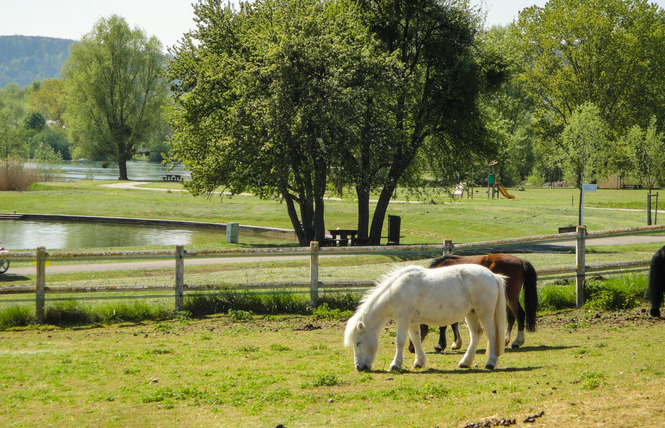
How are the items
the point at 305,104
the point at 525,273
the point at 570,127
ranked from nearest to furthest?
the point at 525,273 → the point at 305,104 → the point at 570,127

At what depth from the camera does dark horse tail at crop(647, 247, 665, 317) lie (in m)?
11.8

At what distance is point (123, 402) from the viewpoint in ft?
24.7

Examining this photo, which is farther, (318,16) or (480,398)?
(318,16)

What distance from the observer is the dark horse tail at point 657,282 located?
38.8 ft

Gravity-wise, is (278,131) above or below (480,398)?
above

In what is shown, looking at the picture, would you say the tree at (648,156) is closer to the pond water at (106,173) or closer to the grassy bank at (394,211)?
the grassy bank at (394,211)

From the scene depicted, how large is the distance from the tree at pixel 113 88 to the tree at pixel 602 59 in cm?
4157

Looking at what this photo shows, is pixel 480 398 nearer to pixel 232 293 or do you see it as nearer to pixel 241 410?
pixel 241 410

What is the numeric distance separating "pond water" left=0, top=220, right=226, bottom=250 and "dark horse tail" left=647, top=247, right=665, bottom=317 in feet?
75.9

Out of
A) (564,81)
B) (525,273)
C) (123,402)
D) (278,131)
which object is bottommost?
(123,402)

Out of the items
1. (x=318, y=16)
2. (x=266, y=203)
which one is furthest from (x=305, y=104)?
(x=266, y=203)

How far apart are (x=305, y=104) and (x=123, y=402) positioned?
18976 mm

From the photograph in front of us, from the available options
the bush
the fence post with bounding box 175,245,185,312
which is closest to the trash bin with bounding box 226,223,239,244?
the fence post with bounding box 175,245,185,312

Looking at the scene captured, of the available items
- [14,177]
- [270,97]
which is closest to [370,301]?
[270,97]
